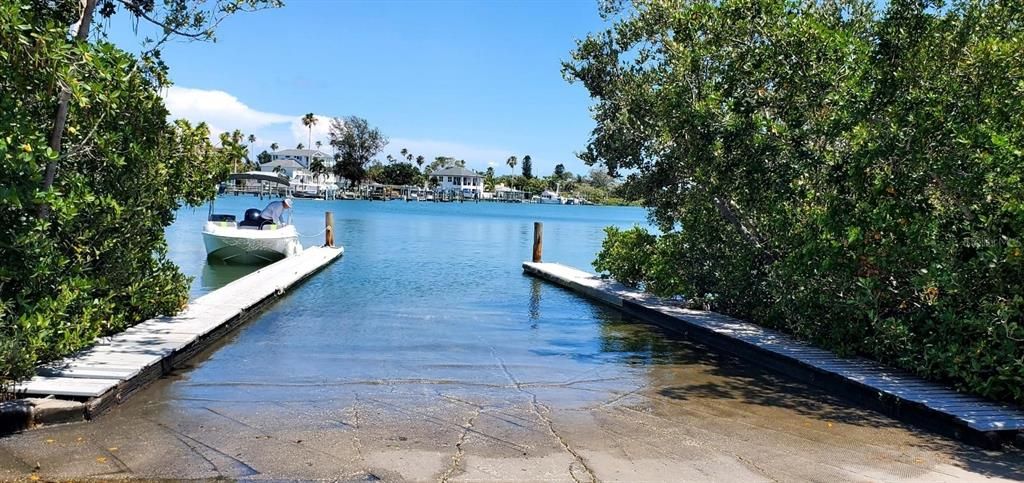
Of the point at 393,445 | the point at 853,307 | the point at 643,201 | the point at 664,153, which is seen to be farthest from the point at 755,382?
the point at 643,201

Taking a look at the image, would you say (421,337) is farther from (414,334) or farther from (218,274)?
(218,274)

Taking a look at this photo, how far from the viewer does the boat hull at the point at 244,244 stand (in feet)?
80.8

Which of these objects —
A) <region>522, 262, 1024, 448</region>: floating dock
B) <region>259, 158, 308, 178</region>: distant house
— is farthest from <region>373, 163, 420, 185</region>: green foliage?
<region>522, 262, 1024, 448</region>: floating dock

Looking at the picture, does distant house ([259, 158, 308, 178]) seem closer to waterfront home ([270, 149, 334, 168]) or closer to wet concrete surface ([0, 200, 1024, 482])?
waterfront home ([270, 149, 334, 168])

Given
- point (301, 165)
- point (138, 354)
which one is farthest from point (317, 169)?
point (138, 354)

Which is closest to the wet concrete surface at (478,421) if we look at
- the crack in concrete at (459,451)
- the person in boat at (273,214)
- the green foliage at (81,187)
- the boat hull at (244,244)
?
the crack in concrete at (459,451)

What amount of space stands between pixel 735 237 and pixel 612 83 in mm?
5004

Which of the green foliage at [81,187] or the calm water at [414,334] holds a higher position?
the green foliage at [81,187]

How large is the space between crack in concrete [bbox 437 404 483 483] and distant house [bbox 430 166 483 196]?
15357 cm

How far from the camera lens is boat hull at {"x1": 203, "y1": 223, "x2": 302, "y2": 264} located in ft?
80.8

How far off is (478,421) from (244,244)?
19.4 metres

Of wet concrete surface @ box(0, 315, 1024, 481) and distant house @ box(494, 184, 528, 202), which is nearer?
wet concrete surface @ box(0, 315, 1024, 481)

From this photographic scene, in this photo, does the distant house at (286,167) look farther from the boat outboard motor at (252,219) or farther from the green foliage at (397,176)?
the boat outboard motor at (252,219)

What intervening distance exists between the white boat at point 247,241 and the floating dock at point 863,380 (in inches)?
585
